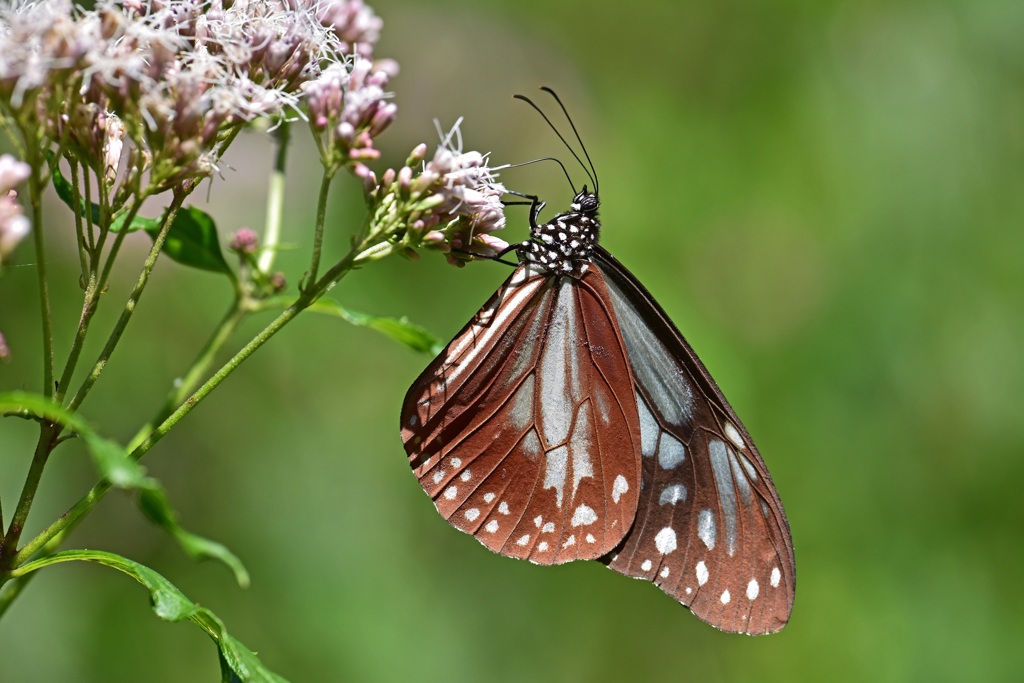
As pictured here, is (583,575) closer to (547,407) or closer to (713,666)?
(713,666)

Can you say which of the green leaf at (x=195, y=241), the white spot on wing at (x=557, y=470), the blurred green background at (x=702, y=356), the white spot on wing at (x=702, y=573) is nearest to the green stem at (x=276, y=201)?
the green leaf at (x=195, y=241)

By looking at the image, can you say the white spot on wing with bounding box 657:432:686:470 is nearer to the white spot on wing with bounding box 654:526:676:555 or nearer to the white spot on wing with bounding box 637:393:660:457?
the white spot on wing with bounding box 637:393:660:457

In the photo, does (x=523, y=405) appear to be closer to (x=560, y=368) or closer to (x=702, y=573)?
(x=560, y=368)

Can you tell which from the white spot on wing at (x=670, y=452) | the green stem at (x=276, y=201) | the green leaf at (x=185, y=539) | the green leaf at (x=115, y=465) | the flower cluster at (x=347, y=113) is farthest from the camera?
the white spot on wing at (x=670, y=452)

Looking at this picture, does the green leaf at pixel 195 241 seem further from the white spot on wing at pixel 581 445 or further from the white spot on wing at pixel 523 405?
the white spot on wing at pixel 581 445

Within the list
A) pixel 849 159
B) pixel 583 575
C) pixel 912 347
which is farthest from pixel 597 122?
pixel 583 575

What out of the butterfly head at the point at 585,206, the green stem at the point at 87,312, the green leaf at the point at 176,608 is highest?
the butterfly head at the point at 585,206

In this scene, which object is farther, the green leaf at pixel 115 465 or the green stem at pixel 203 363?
the green stem at pixel 203 363

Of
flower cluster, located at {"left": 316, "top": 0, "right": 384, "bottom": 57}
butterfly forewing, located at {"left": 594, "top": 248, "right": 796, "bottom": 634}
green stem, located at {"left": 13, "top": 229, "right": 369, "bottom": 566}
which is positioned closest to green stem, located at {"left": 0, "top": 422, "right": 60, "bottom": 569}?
green stem, located at {"left": 13, "top": 229, "right": 369, "bottom": 566}
